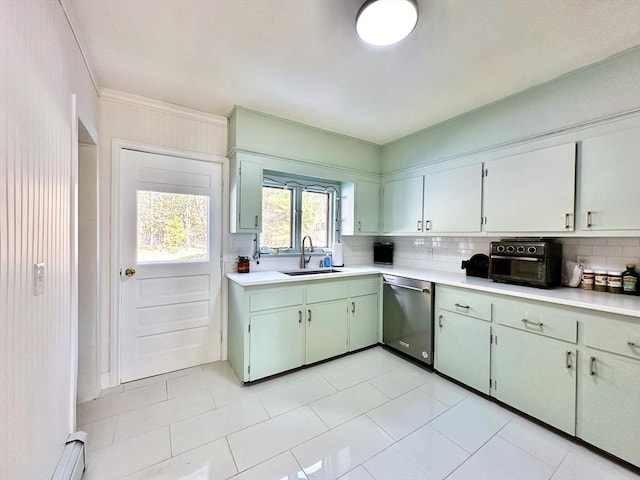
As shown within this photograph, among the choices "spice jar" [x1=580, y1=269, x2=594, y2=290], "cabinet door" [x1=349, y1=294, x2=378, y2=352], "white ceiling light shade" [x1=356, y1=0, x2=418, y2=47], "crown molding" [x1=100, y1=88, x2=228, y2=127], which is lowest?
"cabinet door" [x1=349, y1=294, x2=378, y2=352]

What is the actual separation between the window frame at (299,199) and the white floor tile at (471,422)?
210 cm

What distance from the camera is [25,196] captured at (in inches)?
39.1

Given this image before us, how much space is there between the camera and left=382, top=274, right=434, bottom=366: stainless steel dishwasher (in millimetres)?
2592

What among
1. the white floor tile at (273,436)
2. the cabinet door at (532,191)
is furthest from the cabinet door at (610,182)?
the white floor tile at (273,436)

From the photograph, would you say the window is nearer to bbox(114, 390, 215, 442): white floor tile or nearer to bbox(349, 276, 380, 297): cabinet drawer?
bbox(349, 276, 380, 297): cabinet drawer

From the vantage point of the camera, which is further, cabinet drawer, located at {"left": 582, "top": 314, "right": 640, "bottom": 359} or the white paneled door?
the white paneled door

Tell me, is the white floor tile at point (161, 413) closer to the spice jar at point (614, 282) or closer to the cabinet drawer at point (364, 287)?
the cabinet drawer at point (364, 287)

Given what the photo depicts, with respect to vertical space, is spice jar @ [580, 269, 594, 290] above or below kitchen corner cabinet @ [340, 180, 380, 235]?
below

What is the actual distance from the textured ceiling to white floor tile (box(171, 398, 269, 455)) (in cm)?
259

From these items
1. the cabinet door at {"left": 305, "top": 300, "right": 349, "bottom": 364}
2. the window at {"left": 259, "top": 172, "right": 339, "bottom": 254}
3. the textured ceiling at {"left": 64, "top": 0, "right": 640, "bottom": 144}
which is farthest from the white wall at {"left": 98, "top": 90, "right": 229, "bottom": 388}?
the cabinet door at {"left": 305, "top": 300, "right": 349, "bottom": 364}

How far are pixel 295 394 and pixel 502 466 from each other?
57.0 inches

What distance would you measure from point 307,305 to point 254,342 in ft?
1.97

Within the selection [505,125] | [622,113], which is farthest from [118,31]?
[622,113]

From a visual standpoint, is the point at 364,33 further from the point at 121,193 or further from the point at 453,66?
the point at 121,193
